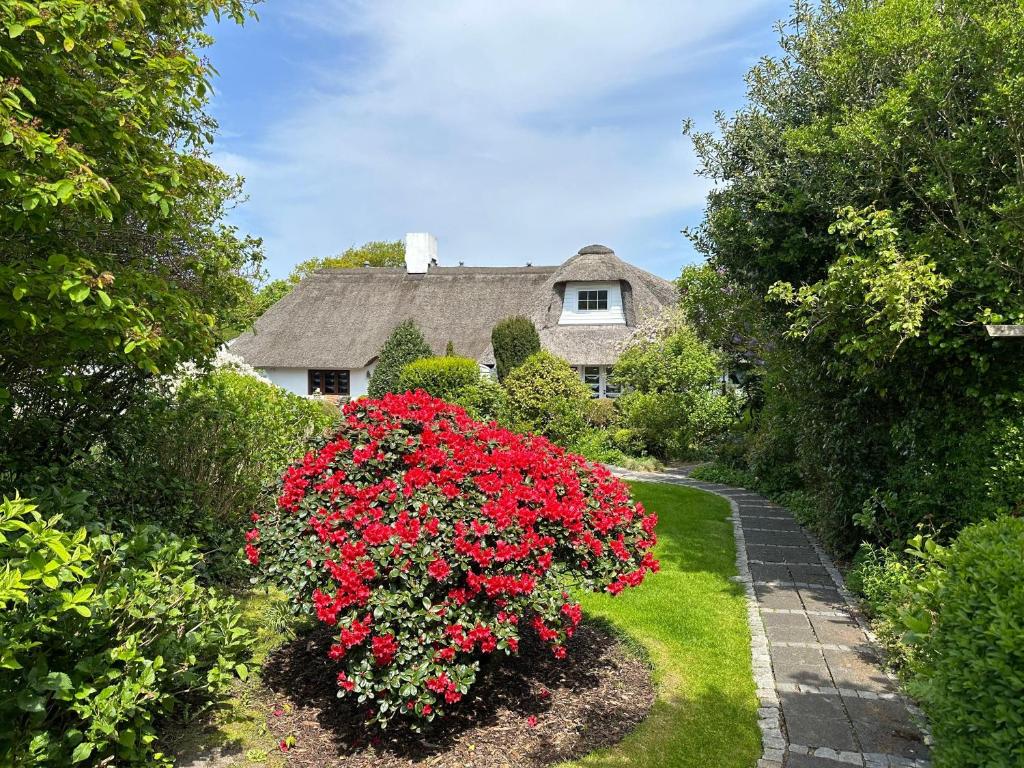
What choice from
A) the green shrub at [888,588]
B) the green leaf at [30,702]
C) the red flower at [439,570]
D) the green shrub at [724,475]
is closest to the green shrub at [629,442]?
the green shrub at [724,475]

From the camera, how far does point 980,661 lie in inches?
104

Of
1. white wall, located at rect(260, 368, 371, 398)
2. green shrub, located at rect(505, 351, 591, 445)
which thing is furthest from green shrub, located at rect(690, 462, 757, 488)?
white wall, located at rect(260, 368, 371, 398)

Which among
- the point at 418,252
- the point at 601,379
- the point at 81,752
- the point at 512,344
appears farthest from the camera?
the point at 418,252

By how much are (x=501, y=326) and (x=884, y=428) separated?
47.0 ft

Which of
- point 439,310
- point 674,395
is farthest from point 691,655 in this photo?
point 439,310

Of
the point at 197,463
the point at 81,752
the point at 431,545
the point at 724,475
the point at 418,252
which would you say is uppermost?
the point at 418,252

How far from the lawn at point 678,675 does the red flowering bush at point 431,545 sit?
72 centimetres

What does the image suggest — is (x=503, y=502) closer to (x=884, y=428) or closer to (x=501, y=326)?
(x=884, y=428)

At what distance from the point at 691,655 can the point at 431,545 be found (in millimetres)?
2819

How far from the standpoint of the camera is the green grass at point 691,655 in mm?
3904

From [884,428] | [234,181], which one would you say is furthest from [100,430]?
[884,428]

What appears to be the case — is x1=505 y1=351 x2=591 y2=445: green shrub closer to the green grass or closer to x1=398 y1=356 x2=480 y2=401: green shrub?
x1=398 y1=356 x2=480 y2=401: green shrub

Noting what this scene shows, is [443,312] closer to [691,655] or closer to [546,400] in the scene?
[546,400]

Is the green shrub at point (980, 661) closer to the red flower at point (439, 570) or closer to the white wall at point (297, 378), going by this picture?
the red flower at point (439, 570)
